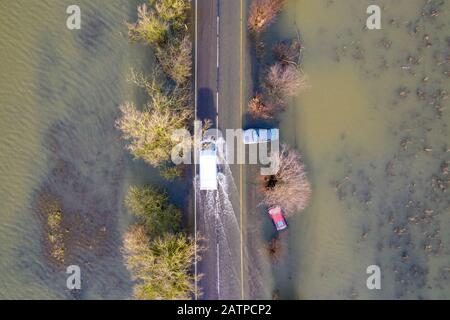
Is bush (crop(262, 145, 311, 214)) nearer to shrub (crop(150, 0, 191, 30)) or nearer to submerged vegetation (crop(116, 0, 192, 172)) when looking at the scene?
submerged vegetation (crop(116, 0, 192, 172))

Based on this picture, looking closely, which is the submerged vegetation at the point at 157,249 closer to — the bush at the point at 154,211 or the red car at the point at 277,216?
the bush at the point at 154,211

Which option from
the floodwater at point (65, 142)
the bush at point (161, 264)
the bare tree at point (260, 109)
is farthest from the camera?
the floodwater at point (65, 142)

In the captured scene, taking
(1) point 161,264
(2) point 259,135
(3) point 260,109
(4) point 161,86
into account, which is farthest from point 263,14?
(1) point 161,264

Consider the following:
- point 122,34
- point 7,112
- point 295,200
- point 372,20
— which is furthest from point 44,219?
point 372,20

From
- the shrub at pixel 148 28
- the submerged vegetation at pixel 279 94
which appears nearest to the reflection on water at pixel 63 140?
the shrub at pixel 148 28

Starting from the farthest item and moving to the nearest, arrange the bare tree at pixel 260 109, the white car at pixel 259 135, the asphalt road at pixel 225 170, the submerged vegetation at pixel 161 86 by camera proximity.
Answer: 1. the asphalt road at pixel 225 170
2. the bare tree at pixel 260 109
3. the white car at pixel 259 135
4. the submerged vegetation at pixel 161 86

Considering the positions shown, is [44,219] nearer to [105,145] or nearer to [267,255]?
[105,145]

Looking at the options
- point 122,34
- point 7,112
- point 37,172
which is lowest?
point 37,172

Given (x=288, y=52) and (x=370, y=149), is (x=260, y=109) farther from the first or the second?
(x=370, y=149)
